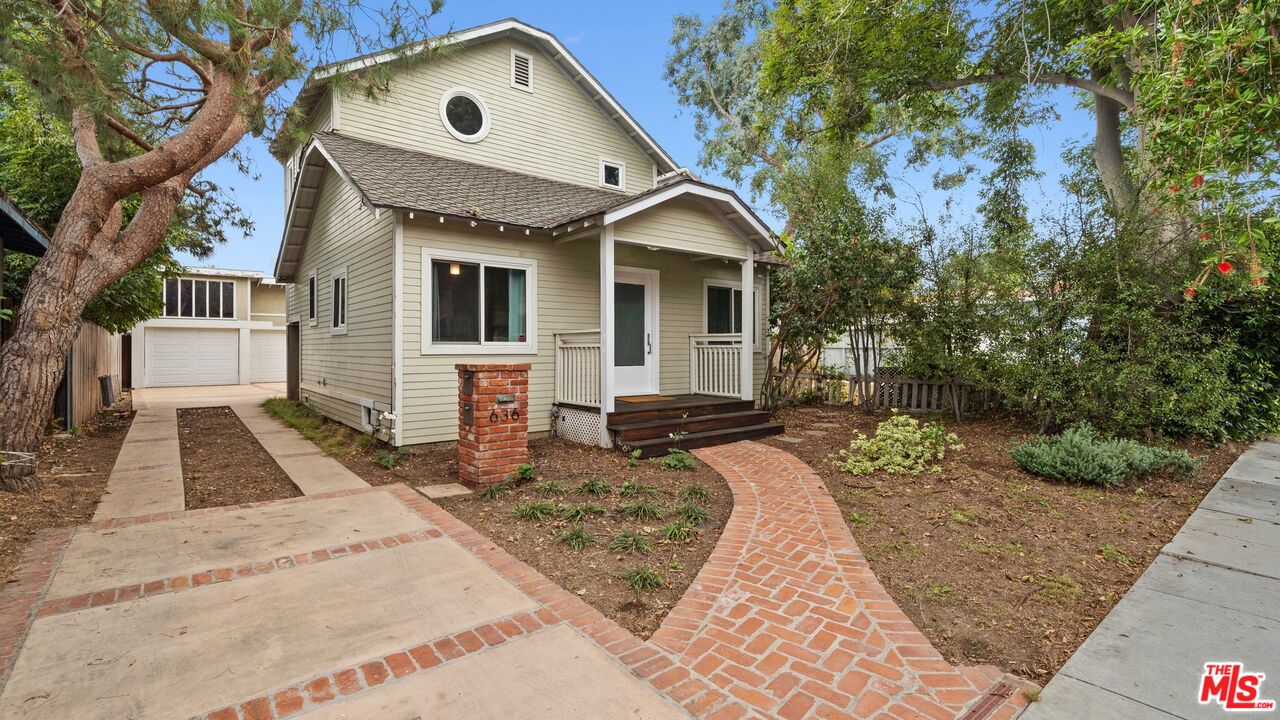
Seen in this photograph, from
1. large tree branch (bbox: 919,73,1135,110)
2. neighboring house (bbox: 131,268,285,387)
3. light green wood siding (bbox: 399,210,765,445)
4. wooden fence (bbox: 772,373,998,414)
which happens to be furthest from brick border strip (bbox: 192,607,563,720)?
neighboring house (bbox: 131,268,285,387)

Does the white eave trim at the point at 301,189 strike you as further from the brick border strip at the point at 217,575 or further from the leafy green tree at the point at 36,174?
the brick border strip at the point at 217,575

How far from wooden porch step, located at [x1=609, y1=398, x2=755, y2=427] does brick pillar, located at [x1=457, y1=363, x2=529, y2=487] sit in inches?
68.9

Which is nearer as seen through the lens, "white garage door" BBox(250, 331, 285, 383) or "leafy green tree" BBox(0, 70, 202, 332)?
"leafy green tree" BBox(0, 70, 202, 332)

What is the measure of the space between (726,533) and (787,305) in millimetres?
7257

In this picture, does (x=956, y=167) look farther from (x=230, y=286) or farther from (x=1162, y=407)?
(x=230, y=286)

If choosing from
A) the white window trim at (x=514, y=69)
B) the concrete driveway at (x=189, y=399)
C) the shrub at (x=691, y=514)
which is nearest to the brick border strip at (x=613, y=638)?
the shrub at (x=691, y=514)

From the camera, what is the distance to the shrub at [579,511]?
183 inches

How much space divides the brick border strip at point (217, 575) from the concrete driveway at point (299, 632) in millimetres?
13

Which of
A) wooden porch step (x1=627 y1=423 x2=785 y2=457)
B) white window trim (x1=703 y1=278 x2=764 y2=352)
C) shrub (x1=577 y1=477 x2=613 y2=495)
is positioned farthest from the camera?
white window trim (x1=703 y1=278 x2=764 y2=352)

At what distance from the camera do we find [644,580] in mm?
3467

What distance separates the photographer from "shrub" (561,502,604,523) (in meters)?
4.66

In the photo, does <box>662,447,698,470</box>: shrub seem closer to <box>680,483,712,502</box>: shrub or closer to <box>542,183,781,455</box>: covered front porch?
<box>542,183,781,455</box>: covered front porch

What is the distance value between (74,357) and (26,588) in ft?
26.5

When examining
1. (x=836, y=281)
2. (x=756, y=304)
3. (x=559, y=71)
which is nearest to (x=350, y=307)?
(x=559, y=71)
